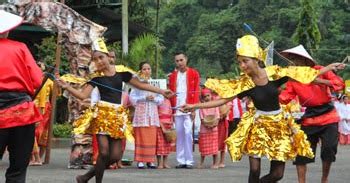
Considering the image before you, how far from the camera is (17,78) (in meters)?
7.29

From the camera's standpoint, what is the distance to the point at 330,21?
60906 millimetres

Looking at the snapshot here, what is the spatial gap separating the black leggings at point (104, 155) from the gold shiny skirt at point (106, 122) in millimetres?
84

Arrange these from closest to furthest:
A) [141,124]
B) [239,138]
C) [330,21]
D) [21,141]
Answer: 1. [21,141]
2. [239,138]
3. [141,124]
4. [330,21]

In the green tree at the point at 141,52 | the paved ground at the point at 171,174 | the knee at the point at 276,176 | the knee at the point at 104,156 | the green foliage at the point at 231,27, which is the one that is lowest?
the paved ground at the point at 171,174

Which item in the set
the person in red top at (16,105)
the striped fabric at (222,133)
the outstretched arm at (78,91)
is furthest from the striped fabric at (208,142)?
the person in red top at (16,105)

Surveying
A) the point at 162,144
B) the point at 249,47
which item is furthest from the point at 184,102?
the point at 249,47

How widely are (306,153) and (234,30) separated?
57.0 metres

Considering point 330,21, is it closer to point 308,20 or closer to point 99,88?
point 308,20

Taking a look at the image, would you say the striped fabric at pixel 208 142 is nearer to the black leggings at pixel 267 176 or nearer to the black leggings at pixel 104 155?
the black leggings at pixel 104 155

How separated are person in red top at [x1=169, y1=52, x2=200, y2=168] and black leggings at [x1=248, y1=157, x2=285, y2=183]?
593 cm

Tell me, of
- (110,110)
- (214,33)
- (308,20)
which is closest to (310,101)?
(110,110)

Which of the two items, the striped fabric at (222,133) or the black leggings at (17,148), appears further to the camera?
the striped fabric at (222,133)

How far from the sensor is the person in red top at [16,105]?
7242 millimetres

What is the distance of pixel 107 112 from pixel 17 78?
9.28ft
